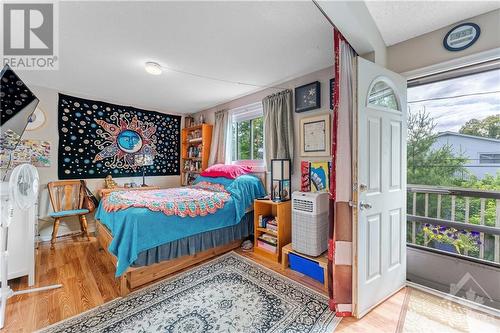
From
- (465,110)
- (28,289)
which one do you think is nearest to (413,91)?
(465,110)

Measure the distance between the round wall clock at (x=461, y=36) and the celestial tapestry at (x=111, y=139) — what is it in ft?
14.2

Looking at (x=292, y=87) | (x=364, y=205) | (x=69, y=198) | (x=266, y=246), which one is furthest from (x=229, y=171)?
(x=69, y=198)

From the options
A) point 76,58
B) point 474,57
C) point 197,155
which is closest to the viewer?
point 474,57

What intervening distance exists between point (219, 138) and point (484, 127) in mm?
3398

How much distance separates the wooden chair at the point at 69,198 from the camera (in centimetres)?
323

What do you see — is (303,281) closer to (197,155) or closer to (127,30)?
(127,30)

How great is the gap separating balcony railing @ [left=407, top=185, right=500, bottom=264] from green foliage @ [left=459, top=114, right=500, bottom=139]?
55 cm

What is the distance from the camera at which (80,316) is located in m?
1.69

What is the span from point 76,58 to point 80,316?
2465 mm

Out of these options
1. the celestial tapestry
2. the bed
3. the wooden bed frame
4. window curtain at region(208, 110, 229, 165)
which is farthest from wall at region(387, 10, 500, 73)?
the celestial tapestry

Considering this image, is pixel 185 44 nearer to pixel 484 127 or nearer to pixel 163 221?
pixel 163 221

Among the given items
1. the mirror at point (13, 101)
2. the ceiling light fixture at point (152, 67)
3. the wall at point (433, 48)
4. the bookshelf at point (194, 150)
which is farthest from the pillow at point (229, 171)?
the mirror at point (13, 101)

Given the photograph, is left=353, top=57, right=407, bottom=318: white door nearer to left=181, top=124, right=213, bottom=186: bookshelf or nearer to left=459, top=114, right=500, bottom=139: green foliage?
left=459, top=114, right=500, bottom=139: green foliage

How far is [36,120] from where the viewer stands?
3.20 meters
